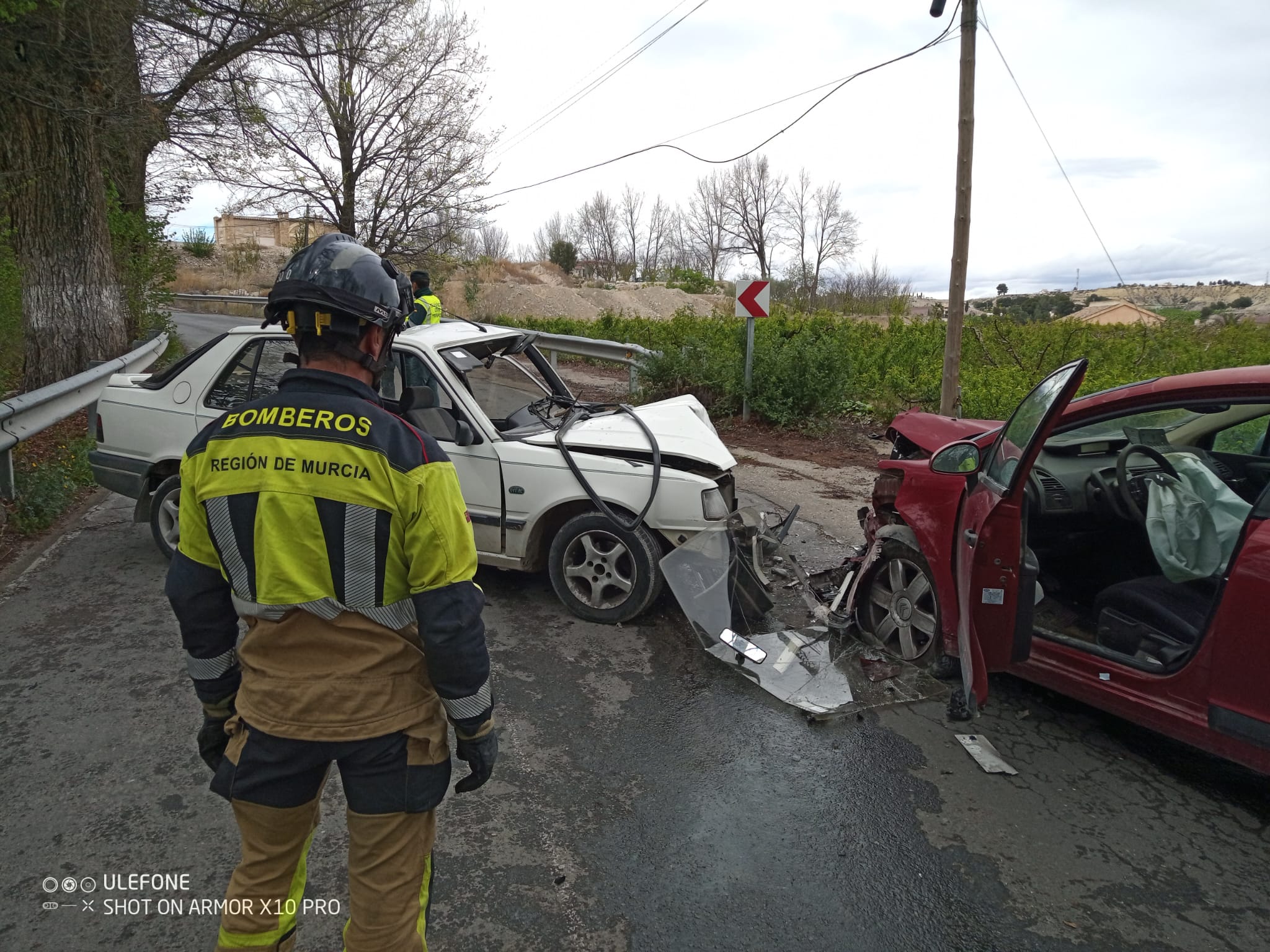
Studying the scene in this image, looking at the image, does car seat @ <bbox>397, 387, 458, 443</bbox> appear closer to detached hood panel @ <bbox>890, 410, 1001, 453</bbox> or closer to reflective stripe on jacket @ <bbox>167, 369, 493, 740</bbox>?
reflective stripe on jacket @ <bbox>167, 369, 493, 740</bbox>

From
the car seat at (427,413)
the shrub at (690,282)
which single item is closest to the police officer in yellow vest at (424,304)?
the car seat at (427,413)

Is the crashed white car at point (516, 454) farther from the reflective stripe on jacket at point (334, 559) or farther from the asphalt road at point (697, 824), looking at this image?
the reflective stripe on jacket at point (334, 559)

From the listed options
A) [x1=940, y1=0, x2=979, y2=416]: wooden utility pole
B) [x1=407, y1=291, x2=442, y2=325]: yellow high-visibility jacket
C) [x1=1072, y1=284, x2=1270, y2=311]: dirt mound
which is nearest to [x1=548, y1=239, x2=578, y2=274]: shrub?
[x1=1072, y1=284, x2=1270, y2=311]: dirt mound

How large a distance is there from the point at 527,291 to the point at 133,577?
95.9 ft

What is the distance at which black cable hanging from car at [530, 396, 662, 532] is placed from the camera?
182 inches

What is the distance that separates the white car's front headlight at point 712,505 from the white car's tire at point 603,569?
0.36 meters

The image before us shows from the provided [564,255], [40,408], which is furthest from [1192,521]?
[564,255]

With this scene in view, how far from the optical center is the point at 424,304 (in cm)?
755

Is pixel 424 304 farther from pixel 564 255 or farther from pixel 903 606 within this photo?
pixel 564 255

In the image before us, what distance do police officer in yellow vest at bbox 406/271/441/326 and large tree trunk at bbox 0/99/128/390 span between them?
426 cm

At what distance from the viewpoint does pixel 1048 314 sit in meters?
25.5

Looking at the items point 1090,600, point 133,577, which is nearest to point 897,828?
point 1090,600

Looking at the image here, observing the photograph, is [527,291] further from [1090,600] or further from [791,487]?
[1090,600]

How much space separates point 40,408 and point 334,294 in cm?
641
